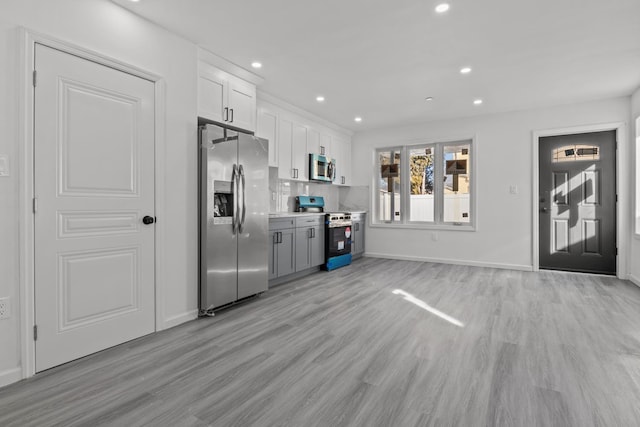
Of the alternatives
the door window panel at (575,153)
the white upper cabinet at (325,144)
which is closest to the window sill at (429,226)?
the door window panel at (575,153)

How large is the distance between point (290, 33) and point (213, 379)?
9.20 ft

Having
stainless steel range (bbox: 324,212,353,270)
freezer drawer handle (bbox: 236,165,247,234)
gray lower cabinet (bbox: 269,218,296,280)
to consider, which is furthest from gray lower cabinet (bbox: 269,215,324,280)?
freezer drawer handle (bbox: 236,165,247,234)

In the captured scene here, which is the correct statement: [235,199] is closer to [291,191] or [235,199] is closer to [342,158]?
[291,191]

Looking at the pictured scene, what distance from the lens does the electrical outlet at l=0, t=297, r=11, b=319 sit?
1.89 meters

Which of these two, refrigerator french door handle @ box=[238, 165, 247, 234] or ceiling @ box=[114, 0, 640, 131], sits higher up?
ceiling @ box=[114, 0, 640, 131]

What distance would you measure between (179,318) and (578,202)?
5.58 meters

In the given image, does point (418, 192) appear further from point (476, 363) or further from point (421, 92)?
point (476, 363)

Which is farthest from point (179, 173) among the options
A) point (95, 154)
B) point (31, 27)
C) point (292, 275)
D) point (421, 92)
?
point (421, 92)

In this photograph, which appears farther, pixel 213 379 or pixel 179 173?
pixel 179 173

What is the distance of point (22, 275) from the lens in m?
1.95

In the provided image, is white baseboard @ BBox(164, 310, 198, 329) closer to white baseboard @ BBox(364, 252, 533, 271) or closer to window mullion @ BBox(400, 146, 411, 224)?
white baseboard @ BBox(364, 252, 533, 271)

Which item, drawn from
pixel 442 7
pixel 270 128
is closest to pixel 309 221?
pixel 270 128

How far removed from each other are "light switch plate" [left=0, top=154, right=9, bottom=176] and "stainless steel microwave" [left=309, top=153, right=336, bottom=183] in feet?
12.6

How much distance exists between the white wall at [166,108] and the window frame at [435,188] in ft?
13.7
